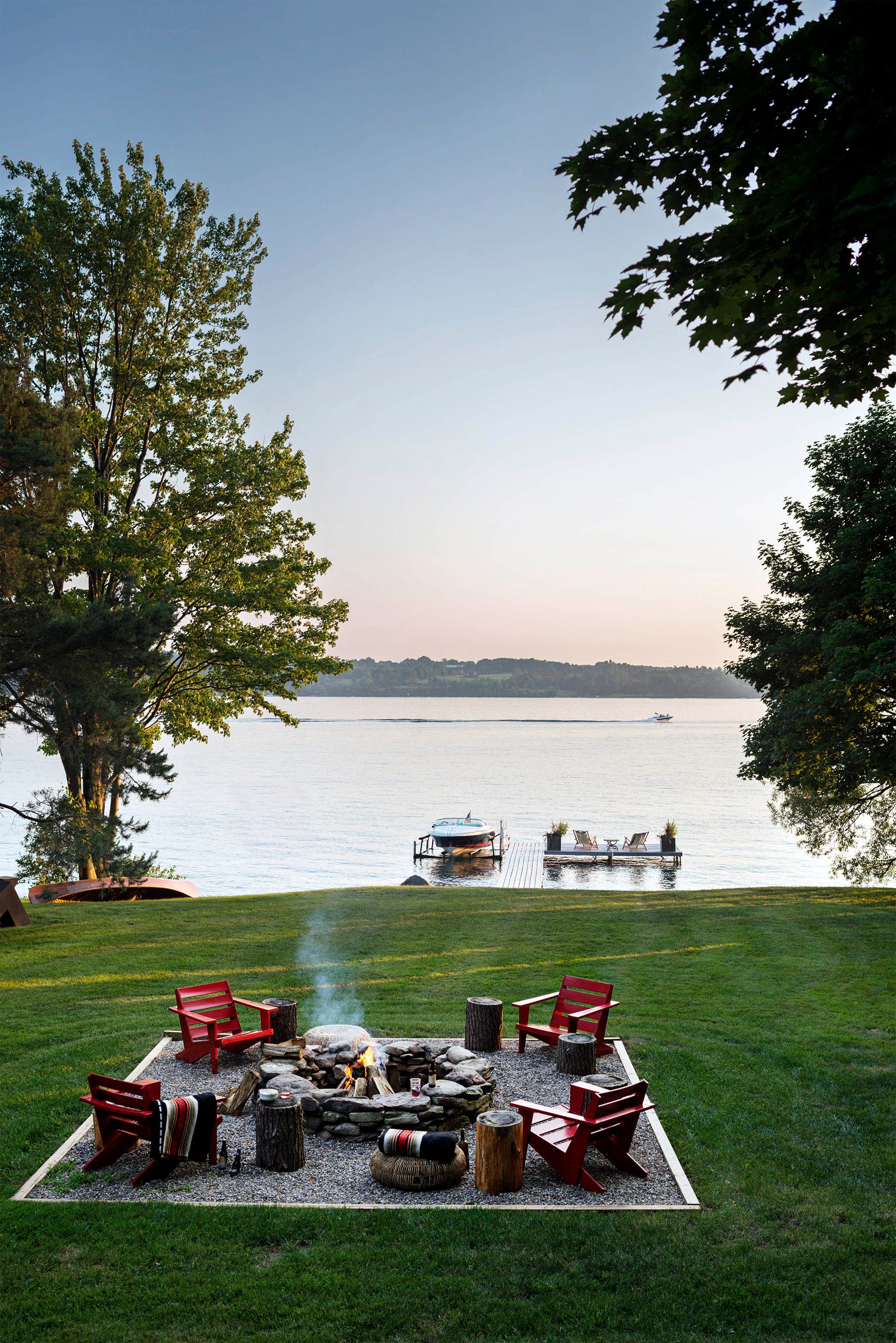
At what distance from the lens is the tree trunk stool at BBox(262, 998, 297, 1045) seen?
10.2m

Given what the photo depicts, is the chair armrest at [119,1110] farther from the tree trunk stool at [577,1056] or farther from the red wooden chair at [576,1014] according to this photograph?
the tree trunk stool at [577,1056]

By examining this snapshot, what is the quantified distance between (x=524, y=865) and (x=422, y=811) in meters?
23.2

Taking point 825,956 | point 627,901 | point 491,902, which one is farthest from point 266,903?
point 825,956

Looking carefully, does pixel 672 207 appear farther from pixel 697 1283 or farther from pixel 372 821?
pixel 372 821

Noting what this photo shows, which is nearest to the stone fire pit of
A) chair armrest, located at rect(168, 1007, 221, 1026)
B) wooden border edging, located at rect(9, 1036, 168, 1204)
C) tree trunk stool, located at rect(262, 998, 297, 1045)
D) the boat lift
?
tree trunk stool, located at rect(262, 998, 297, 1045)

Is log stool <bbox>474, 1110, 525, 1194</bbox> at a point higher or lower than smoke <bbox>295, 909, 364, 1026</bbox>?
higher

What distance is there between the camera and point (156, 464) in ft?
84.0

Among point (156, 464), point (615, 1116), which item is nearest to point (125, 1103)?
point (615, 1116)

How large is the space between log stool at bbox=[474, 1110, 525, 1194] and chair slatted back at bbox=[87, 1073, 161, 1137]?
9.12ft

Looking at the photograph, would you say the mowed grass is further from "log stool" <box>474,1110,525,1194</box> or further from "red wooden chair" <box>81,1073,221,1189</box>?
"red wooden chair" <box>81,1073,221,1189</box>

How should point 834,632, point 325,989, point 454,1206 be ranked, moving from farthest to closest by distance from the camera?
1. point 834,632
2. point 325,989
3. point 454,1206

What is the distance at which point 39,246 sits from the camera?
22312 mm

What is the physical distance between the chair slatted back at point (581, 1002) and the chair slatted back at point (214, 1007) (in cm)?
388

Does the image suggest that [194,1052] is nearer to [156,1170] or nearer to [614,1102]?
[156,1170]
